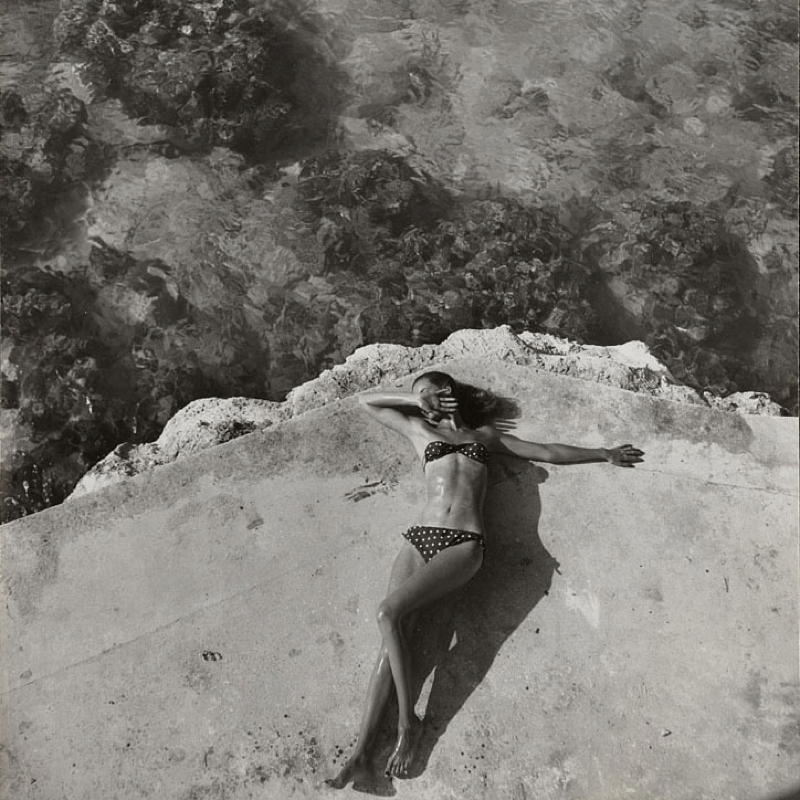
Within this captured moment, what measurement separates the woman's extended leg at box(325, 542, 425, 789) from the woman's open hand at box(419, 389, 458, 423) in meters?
1.05

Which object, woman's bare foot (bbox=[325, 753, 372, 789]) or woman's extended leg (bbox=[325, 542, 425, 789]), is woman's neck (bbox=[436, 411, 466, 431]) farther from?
woman's bare foot (bbox=[325, 753, 372, 789])

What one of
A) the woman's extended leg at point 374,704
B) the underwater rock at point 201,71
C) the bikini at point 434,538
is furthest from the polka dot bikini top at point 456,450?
the underwater rock at point 201,71

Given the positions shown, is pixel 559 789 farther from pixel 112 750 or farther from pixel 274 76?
pixel 274 76

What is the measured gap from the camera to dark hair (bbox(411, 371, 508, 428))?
5.23 meters

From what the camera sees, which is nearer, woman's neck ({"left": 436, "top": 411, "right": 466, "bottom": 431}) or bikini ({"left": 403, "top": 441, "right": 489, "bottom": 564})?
bikini ({"left": 403, "top": 441, "right": 489, "bottom": 564})

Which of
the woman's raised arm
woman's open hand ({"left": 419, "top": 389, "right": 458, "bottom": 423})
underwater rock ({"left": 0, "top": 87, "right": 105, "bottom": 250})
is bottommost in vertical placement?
the woman's raised arm

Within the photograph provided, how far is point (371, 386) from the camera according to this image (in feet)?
18.3

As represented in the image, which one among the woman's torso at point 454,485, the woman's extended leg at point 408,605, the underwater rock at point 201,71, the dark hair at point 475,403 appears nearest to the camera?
the woman's extended leg at point 408,605

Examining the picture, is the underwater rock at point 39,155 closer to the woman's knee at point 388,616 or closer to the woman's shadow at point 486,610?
the woman's shadow at point 486,610

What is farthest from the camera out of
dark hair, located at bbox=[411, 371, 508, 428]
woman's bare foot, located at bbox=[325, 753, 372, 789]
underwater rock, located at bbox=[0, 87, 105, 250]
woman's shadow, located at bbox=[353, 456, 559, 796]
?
underwater rock, located at bbox=[0, 87, 105, 250]

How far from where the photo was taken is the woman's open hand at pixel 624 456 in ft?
16.9

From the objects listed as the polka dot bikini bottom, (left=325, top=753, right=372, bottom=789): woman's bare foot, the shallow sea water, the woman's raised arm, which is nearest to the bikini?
the polka dot bikini bottom

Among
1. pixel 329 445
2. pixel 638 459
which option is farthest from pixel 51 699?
pixel 638 459

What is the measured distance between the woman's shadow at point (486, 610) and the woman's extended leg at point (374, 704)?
132mm
